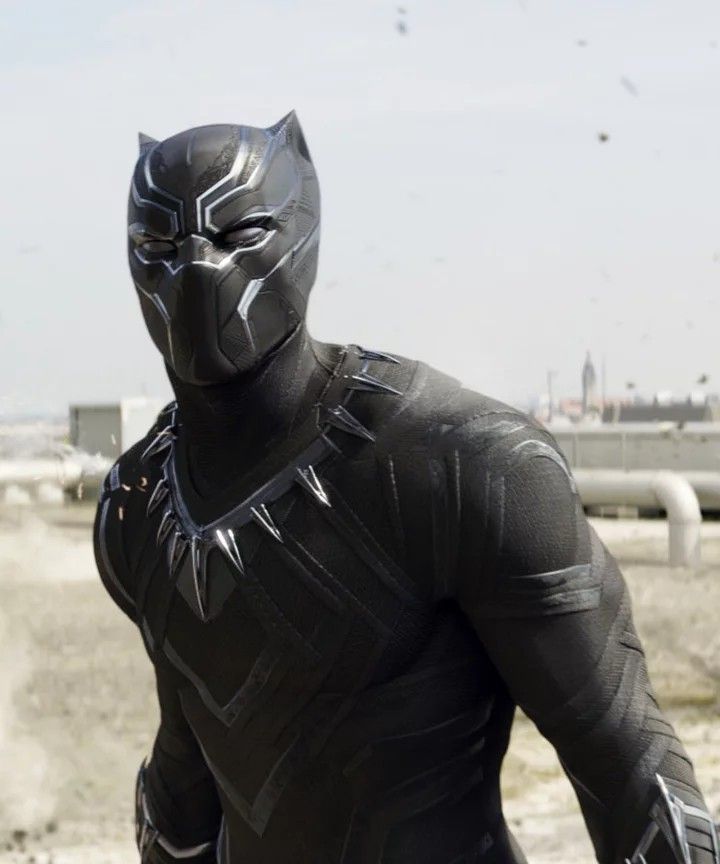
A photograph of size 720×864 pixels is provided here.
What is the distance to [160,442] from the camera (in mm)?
2047

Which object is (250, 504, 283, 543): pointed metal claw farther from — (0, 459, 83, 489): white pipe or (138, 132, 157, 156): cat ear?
(0, 459, 83, 489): white pipe

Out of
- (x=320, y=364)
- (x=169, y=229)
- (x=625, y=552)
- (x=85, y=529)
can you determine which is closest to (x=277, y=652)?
(x=320, y=364)

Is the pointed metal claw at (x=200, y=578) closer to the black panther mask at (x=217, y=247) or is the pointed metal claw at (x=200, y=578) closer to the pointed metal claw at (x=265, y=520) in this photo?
the pointed metal claw at (x=265, y=520)

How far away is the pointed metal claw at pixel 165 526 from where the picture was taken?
1910mm

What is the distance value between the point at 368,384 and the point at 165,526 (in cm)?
36

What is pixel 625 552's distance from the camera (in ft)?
38.7

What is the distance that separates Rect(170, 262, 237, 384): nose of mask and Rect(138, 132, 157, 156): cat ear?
253mm

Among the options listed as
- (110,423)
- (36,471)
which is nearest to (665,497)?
(36,471)

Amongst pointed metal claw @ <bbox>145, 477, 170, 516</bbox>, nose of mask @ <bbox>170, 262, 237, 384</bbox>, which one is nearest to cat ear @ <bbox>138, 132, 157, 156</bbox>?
nose of mask @ <bbox>170, 262, 237, 384</bbox>

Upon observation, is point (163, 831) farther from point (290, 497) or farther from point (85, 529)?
point (85, 529)

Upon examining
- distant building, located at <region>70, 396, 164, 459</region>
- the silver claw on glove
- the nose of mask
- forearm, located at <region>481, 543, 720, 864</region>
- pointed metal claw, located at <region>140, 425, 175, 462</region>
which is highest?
the nose of mask

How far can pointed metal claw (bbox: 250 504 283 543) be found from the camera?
5.85 feet

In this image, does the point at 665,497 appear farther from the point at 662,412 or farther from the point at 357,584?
the point at 662,412

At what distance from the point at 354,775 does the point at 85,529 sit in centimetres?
1222
